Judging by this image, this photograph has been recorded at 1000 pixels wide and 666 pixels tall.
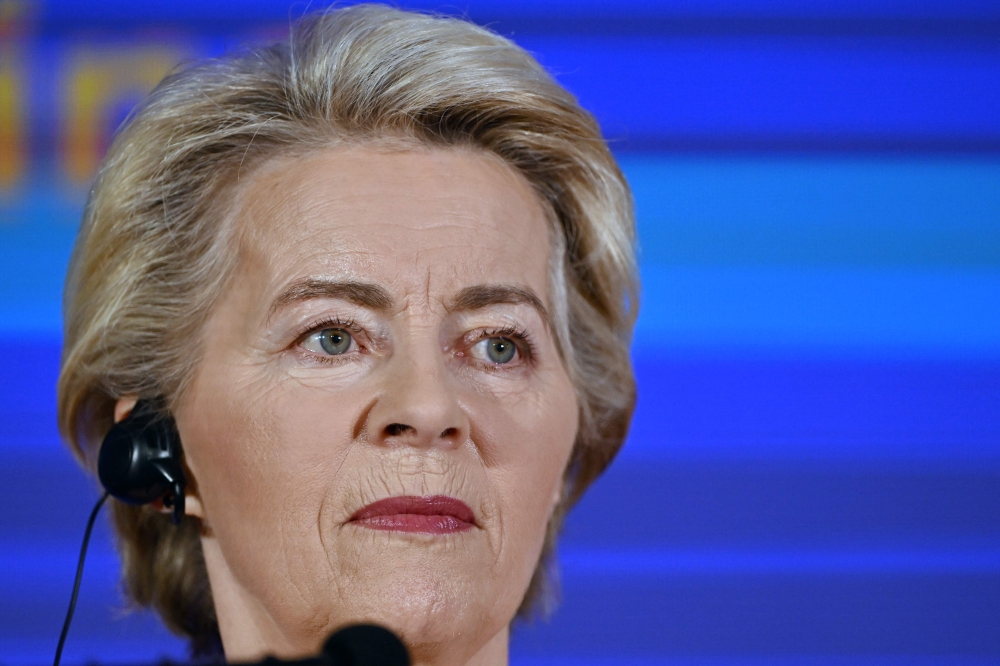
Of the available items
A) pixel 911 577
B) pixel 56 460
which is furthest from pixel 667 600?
pixel 56 460

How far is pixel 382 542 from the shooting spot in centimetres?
130

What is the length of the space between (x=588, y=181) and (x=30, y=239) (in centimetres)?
114

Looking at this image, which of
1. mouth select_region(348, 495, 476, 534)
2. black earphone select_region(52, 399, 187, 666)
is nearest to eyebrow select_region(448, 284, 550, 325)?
mouth select_region(348, 495, 476, 534)

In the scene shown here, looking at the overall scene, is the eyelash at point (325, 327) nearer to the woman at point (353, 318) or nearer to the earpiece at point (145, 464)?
the woman at point (353, 318)

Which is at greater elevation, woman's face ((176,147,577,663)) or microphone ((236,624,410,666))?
woman's face ((176,147,577,663))

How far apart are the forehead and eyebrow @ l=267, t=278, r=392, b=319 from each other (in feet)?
0.04

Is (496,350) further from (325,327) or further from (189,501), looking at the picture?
(189,501)

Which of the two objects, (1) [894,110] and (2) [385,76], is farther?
(1) [894,110]

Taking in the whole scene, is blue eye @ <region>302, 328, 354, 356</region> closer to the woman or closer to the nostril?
the woman

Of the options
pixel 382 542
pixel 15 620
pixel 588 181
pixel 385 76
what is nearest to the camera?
pixel 382 542

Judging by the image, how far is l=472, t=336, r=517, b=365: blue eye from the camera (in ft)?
4.98

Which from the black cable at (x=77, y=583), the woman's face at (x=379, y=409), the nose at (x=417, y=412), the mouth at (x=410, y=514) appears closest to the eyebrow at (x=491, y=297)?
the woman's face at (x=379, y=409)

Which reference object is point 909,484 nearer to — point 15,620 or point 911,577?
point 911,577

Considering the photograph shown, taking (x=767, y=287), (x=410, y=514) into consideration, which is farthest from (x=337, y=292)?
(x=767, y=287)
